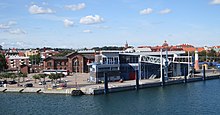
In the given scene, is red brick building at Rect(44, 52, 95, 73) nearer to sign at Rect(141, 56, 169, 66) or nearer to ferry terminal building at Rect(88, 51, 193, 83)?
ferry terminal building at Rect(88, 51, 193, 83)

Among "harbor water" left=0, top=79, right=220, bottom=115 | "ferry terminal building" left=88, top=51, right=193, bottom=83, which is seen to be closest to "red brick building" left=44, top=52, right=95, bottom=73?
"ferry terminal building" left=88, top=51, right=193, bottom=83

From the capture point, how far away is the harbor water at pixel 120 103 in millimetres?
26897

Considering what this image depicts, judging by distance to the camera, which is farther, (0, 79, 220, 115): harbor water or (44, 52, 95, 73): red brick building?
(44, 52, 95, 73): red brick building

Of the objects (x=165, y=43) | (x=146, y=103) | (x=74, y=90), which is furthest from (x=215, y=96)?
(x=165, y=43)

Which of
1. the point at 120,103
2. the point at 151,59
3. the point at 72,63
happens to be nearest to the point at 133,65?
the point at 151,59

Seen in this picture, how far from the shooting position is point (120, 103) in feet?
100

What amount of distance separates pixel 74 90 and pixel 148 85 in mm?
10634

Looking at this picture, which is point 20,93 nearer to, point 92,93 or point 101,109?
point 92,93

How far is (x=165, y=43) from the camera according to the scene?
364 feet

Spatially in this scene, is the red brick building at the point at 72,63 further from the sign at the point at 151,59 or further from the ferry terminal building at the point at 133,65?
the sign at the point at 151,59

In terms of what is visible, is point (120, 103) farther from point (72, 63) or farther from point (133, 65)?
point (72, 63)

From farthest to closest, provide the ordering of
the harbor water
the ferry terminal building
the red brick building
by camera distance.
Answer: the red brick building → the ferry terminal building → the harbor water

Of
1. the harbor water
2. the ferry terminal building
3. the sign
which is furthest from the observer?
the sign

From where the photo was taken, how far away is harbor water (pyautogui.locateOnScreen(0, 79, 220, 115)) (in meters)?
26.9
